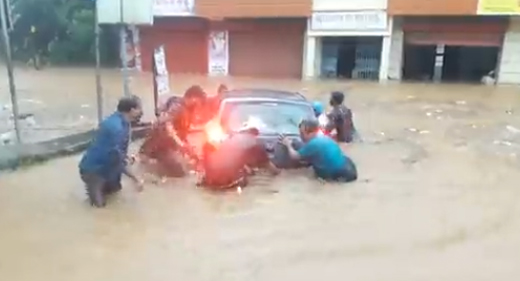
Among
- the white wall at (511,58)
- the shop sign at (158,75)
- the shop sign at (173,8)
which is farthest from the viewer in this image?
the shop sign at (173,8)

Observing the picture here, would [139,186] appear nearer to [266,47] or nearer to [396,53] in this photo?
[396,53]

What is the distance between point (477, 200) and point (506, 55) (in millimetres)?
20801

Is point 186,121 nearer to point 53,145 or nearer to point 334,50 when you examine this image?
point 53,145

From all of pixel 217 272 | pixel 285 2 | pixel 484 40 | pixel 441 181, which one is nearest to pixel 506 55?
pixel 484 40

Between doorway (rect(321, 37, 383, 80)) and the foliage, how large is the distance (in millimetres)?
12857

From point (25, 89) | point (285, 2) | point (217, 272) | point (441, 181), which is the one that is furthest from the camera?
point (285, 2)

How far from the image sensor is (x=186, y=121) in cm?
959

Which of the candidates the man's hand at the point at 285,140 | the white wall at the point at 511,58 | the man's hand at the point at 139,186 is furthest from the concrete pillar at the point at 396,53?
the man's hand at the point at 139,186

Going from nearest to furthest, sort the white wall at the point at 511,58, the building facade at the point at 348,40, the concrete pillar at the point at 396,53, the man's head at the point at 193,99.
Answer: the man's head at the point at 193,99 < the white wall at the point at 511,58 < the building facade at the point at 348,40 < the concrete pillar at the point at 396,53

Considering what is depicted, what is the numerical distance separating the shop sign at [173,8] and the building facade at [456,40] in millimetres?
9598

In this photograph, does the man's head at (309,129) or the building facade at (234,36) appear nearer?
the man's head at (309,129)

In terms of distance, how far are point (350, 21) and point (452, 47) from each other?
5.29 m

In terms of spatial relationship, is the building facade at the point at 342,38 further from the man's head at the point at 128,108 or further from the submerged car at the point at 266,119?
the man's head at the point at 128,108

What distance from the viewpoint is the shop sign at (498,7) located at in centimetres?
2562
